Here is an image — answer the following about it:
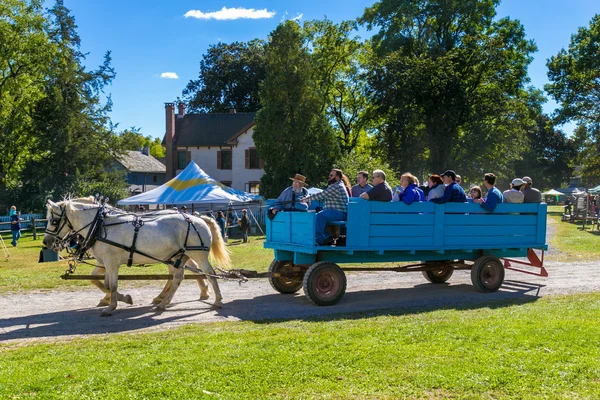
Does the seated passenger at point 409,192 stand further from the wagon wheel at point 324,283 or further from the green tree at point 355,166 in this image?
the green tree at point 355,166

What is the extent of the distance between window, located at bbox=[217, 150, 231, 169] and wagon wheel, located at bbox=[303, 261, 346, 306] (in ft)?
138

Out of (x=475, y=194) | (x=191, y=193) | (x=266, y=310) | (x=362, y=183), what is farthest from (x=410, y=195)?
(x=191, y=193)

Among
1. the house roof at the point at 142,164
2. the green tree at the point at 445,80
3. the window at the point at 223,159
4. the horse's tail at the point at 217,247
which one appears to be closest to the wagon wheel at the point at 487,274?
the horse's tail at the point at 217,247

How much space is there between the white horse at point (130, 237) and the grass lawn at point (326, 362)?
6.87 feet

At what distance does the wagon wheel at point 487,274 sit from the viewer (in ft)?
38.8

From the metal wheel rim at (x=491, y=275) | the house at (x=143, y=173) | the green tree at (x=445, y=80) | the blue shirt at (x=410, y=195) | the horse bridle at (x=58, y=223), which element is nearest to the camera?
the horse bridle at (x=58, y=223)

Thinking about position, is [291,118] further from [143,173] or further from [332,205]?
[143,173]

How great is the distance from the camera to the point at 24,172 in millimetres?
44281

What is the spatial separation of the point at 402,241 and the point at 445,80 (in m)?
31.8

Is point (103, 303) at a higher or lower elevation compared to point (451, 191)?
lower

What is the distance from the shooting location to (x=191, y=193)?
30078 mm

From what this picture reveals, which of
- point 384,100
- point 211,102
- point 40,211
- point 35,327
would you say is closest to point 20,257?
point 35,327

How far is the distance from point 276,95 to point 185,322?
2663cm

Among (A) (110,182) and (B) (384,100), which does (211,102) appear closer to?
(A) (110,182)
